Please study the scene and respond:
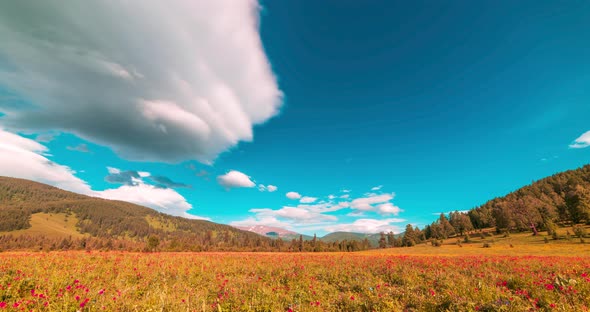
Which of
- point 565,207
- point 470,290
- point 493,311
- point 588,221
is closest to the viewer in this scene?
point 493,311

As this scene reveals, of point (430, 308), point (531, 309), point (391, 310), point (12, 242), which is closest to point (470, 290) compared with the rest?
point (531, 309)

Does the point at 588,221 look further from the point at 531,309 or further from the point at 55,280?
the point at 55,280

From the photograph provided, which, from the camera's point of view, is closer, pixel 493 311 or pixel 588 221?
pixel 493 311

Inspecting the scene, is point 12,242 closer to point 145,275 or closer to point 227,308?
point 145,275

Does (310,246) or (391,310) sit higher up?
(391,310)

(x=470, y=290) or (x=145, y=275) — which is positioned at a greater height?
(x=470, y=290)

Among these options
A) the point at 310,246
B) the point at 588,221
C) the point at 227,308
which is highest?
the point at 227,308

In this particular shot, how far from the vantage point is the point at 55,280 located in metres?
9.75

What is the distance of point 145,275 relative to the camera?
14.2 m

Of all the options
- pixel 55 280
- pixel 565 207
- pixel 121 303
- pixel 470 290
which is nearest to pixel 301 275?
pixel 470 290

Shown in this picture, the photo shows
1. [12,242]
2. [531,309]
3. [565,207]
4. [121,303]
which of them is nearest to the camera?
[531,309]

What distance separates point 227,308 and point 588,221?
125 m

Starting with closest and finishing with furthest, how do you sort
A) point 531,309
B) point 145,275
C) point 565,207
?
point 531,309 → point 145,275 → point 565,207

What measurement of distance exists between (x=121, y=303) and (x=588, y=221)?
129 m
